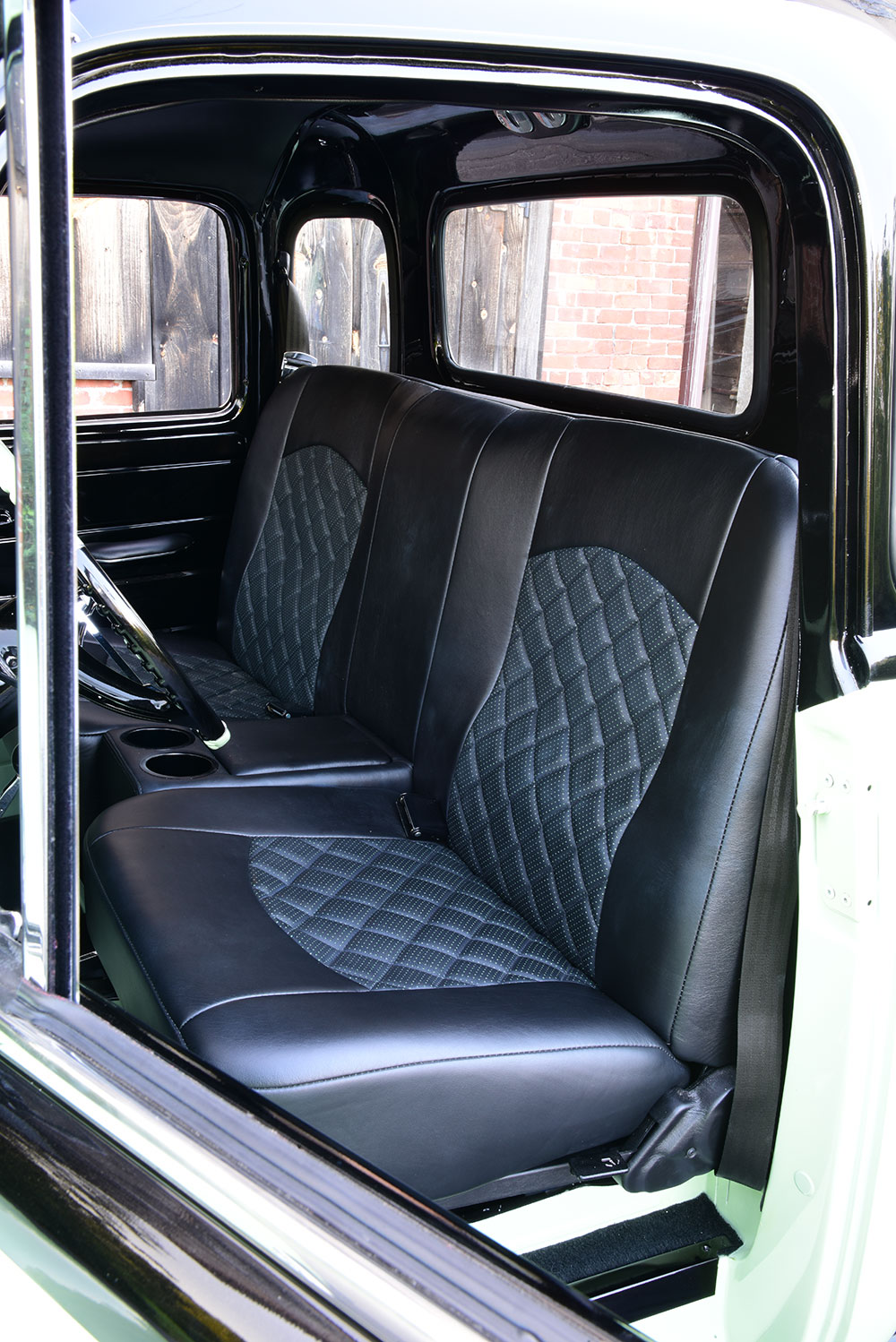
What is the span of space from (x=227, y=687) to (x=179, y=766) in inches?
25.0

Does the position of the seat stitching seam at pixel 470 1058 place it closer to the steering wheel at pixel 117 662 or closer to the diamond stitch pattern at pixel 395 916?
the diamond stitch pattern at pixel 395 916

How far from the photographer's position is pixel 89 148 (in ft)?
8.69

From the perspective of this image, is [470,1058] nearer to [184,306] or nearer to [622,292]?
[622,292]

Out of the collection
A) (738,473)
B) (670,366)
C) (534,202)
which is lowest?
(738,473)

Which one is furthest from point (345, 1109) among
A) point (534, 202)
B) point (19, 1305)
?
point (534, 202)

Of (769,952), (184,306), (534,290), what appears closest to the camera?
(769,952)

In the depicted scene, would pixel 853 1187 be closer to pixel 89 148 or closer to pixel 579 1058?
pixel 579 1058

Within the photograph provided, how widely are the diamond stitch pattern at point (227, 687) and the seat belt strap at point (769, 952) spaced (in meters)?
1.56

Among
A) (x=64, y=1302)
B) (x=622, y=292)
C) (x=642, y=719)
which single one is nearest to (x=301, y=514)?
(x=622, y=292)

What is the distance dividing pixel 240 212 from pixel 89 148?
493 mm

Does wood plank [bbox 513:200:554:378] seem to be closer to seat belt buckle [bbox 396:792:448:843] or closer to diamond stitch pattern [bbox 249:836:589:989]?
seat belt buckle [bbox 396:792:448:843]

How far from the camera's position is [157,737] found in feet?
7.70

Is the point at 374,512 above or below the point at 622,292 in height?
below

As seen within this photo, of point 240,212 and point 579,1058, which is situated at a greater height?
point 240,212
